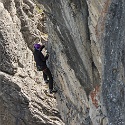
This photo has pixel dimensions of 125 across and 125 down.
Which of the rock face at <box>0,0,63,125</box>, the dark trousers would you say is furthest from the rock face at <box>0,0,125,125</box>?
the dark trousers

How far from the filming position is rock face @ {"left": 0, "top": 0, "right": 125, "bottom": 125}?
1070 cm

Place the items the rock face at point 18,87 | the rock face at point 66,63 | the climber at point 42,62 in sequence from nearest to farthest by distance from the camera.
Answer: the rock face at point 66,63, the climber at point 42,62, the rock face at point 18,87

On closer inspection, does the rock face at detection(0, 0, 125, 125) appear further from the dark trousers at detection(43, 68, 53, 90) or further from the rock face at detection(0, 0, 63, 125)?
the dark trousers at detection(43, 68, 53, 90)

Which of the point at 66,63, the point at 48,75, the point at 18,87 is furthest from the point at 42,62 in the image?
the point at 18,87

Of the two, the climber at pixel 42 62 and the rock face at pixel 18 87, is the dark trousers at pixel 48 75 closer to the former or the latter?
the climber at pixel 42 62

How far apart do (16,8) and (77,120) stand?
25.7ft

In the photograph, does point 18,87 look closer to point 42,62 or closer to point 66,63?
point 42,62

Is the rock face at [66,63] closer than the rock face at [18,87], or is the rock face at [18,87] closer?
the rock face at [66,63]

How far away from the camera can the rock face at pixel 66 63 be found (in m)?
10.7

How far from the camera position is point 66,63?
52.5 ft

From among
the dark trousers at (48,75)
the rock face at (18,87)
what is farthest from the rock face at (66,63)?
the dark trousers at (48,75)

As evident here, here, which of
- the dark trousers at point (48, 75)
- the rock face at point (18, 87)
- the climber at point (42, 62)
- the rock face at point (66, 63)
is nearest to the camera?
the rock face at point (66, 63)

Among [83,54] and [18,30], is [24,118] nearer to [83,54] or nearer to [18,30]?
[18,30]

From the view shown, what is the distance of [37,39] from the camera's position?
2150 cm
